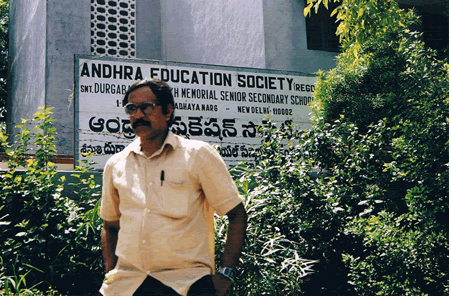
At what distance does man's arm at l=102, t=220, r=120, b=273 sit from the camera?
2.68 m

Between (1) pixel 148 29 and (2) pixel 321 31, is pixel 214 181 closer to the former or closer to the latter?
(2) pixel 321 31

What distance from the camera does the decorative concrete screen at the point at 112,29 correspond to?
537 inches

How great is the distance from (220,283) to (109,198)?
0.74 meters

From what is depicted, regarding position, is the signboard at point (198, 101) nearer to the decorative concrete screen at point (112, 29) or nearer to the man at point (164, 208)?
the decorative concrete screen at point (112, 29)

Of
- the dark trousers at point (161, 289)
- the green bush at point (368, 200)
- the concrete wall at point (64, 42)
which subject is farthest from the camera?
the concrete wall at point (64, 42)

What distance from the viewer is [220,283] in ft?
7.89

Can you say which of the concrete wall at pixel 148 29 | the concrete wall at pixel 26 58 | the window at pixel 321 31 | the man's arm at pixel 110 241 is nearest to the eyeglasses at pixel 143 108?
the man's arm at pixel 110 241

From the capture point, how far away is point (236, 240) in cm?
248

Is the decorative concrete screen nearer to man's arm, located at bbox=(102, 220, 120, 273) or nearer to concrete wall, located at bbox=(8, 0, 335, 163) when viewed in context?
concrete wall, located at bbox=(8, 0, 335, 163)

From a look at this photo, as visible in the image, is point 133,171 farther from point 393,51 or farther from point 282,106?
point 282,106

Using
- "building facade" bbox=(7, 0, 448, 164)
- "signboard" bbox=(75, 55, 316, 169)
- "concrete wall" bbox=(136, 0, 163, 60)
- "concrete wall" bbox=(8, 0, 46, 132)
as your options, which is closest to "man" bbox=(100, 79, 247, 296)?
"signboard" bbox=(75, 55, 316, 169)

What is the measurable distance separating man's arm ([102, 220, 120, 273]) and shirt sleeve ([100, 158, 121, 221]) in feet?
0.16

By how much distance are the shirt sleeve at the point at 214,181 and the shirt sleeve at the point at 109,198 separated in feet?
1.67

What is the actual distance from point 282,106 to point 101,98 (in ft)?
11.6
